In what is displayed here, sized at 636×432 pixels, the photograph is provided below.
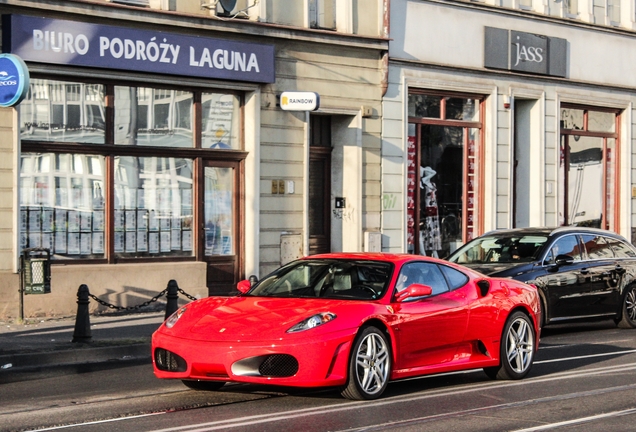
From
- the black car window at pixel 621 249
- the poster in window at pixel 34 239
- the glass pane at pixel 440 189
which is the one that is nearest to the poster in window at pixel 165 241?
the poster in window at pixel 34 239

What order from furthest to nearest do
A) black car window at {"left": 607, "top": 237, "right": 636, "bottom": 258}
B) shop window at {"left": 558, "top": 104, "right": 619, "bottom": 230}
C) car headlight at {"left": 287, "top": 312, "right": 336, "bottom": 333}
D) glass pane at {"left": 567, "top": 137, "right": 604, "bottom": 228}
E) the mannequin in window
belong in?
glass pane at {"left": 567, "top": 137, "right": 604, "bottom": 228}, shop window at {"left": 558, "top": 104, "right": 619, "bottom": 230}, the mannequin in window, black car window at {"left": 607, "top": 237, "right": 636, "bottom": 258}, car headlight at {"left": 287, "top": 312, "right": 336, "bottom": 333}

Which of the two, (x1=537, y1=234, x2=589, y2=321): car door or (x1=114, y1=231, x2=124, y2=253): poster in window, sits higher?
(x1=114, y1=231, x2=124, y2=253): poster in window

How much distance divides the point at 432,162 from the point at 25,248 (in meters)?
10.1

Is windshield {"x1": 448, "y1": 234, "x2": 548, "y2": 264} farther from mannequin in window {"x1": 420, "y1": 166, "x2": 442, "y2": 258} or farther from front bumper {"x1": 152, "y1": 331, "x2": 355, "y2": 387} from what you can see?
front bumper {"x1": 152, "y1": 331, "x2": 355, "y2": 387}

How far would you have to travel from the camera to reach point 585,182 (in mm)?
28672

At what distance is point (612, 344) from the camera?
15.0 metres

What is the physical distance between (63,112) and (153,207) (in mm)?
2400

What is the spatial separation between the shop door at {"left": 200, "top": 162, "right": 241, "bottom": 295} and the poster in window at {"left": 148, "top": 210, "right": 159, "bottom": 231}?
0.98 meters

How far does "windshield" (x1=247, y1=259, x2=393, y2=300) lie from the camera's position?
10.4m

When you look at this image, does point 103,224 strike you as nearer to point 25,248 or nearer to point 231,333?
point 25,248

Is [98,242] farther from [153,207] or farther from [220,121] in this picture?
[220,121]

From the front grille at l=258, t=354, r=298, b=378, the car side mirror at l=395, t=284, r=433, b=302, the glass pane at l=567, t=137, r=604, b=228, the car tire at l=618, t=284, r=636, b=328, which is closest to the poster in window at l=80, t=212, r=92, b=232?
the car tire at l=618, t=284, r=636, b=328

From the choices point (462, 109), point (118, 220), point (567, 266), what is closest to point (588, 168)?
point (462, 109)

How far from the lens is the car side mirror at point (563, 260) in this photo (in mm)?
16156
